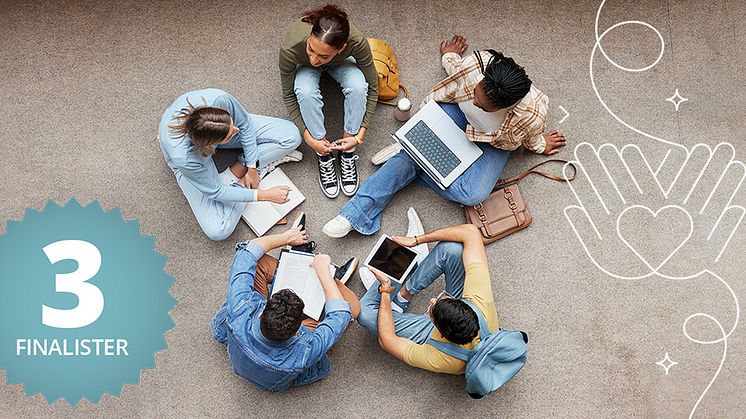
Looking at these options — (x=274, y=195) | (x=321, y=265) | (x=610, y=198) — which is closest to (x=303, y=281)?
(x=321, y=265)

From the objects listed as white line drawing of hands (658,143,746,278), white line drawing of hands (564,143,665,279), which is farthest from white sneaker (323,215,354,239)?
white line drawing of hands (658,143,746,278)

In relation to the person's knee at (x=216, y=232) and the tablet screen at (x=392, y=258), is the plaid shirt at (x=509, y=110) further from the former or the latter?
the person's knee at (x=216, y=232)

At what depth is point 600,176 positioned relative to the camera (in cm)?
323

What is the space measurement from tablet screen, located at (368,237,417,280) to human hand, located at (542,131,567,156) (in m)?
0.84

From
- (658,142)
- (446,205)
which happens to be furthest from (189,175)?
(658,142)

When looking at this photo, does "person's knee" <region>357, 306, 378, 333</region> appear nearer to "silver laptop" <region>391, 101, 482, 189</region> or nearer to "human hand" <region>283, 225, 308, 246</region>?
"human hand" <region>283, 225, 308, 246</region>

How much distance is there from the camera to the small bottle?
122 inches

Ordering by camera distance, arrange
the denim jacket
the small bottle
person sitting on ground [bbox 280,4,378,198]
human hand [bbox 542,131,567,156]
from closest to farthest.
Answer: the denim jacket, person sitting on ground [bbox 280,4,378,198], the small bottle, human hand [bbox 542,131,567,156]

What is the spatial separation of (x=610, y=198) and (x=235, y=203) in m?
1.81

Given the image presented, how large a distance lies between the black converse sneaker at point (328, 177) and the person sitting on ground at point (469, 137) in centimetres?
11

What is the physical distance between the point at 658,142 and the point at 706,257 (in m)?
0.60

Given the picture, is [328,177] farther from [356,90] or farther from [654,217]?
[654,217]

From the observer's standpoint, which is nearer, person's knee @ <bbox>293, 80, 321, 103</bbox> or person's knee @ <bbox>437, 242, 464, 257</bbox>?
person's knee @ <bbox>437, 242, 464, 257</bbox>

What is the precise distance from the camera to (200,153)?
2.71 m
